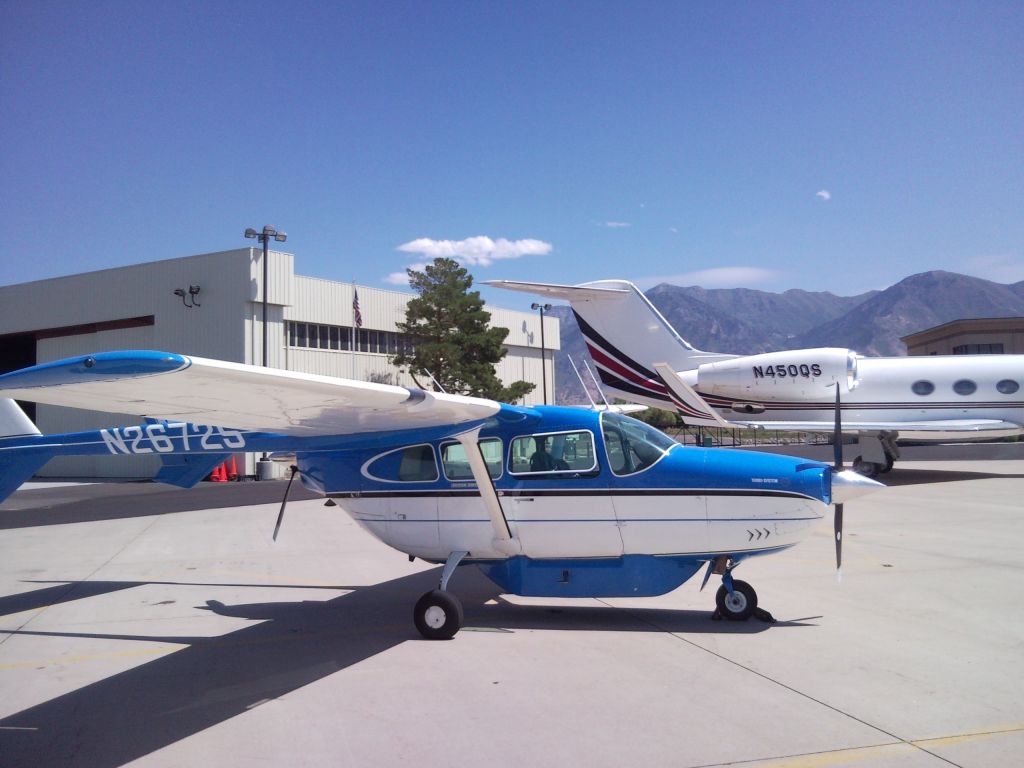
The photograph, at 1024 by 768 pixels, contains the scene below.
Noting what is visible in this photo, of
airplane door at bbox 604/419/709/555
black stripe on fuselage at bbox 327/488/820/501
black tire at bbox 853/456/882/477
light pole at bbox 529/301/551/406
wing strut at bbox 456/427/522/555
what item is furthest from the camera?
light pole at bbox 529/301/551/406

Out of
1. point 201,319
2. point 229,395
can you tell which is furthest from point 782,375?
point 201,319

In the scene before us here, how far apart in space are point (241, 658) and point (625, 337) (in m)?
15.9

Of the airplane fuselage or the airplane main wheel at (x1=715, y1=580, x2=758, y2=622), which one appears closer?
the airplane main wheel at (x1=715, y1=580, x2=758, y2=622)

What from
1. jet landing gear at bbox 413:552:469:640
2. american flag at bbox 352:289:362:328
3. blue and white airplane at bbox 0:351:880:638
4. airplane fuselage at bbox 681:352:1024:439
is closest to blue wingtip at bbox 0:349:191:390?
blue and white airplane at bbox 0:351:880:638

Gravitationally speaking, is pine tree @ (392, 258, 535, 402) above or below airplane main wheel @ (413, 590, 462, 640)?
above

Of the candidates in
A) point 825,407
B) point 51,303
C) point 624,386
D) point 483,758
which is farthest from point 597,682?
point 51,303

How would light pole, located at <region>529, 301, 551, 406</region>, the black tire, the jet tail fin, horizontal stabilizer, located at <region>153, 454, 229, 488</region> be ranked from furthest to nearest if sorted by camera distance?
light pole, located at <region>529, 301, 551, 406</region>
the black tire
the jet tail fin
horizontal stabilizer, located at <region>153, 454, 229, 488</region>

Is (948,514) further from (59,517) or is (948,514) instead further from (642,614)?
(59,517)

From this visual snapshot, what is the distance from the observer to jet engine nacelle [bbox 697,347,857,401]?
22156 mm

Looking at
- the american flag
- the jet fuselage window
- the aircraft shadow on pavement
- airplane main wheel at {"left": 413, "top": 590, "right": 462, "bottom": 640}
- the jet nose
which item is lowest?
the aircraft shadow on pavement

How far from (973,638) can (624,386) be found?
50.7ft

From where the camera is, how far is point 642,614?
25.2 feet

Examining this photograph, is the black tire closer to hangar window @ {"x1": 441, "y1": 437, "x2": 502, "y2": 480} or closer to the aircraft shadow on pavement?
the aircraft shadow on pavement

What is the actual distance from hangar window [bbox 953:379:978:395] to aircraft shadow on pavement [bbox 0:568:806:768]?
751 inches
